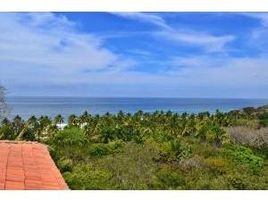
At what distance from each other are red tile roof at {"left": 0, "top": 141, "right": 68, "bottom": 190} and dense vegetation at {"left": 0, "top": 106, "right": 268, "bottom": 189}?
0.97 ft

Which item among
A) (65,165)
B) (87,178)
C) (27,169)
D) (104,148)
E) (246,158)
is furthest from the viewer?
(246,158)

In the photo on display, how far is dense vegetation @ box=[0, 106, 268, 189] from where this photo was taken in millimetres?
7633

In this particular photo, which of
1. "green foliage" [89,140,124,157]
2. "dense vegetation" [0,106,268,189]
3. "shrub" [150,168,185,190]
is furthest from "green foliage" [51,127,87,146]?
"shrub" [150,168,185,190]

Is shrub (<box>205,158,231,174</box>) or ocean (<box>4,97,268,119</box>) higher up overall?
ocean (<box>4,97,268,119</box>)

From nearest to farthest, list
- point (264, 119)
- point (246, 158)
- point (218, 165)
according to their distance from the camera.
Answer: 1. point (218, 165)
2. point (246, 158)
3. point (264, 119)

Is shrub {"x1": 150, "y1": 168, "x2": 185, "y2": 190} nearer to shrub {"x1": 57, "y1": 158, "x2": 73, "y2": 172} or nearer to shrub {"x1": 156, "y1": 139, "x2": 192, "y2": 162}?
shrub {"x1": 156, "y1": 139, "x2": 192, "y2": 162}

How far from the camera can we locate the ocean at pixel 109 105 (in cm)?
823

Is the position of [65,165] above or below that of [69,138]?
below

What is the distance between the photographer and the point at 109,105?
8.52 metres

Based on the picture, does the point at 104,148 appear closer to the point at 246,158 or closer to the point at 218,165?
the point at 218,165

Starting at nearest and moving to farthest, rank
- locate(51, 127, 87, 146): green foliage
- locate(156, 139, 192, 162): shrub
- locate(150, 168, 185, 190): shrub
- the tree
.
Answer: locate(150, 168, 185, 190): shrub, the tree, locate(156, 139, 192, 162): shrub, locate(51, 127, 87, 146): green foliage

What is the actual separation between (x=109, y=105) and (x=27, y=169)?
208 centimetres

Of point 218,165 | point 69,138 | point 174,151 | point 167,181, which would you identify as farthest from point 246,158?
point 69,138
